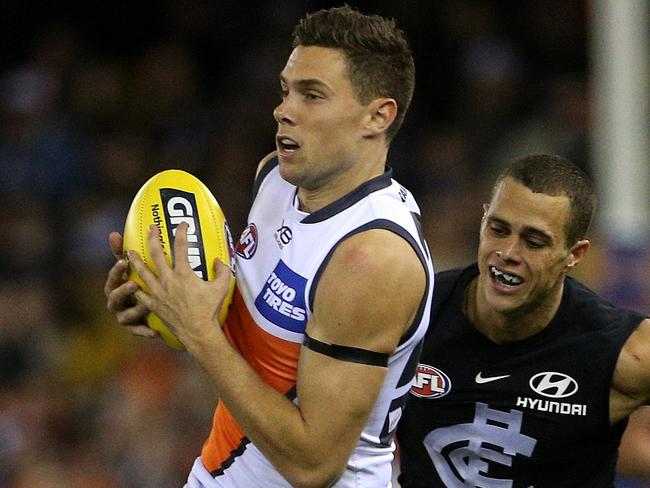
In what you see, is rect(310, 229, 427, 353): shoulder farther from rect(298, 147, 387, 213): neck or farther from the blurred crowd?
the blurred crowd

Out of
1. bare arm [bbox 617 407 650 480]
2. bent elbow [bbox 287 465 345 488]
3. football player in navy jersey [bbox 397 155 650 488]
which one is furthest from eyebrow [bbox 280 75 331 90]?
bare arm [bbox 617 407 650 480]

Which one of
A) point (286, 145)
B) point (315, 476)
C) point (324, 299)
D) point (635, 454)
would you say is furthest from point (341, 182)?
point (635, 454)

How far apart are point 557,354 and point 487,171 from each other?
4.59 metres

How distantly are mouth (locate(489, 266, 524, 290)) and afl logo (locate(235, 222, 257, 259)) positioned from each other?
0.75 meters

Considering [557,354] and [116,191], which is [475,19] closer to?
[116,191]

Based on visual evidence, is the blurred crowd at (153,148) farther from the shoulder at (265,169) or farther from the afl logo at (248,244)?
the afl logo at (248,244)

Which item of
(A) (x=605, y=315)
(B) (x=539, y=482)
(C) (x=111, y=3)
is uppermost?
(C) (x=111, y=3)

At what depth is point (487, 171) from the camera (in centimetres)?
877

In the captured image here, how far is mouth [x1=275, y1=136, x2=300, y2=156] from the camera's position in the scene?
3.67 meters

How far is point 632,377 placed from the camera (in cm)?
410

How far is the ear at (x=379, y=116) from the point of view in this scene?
12.1 ft

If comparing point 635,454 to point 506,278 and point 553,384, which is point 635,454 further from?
point 506,278

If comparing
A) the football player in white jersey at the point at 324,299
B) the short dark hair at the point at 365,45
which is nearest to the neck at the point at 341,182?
the football player in white jersey at the point at 324,299

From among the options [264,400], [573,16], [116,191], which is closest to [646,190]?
[573,16]
